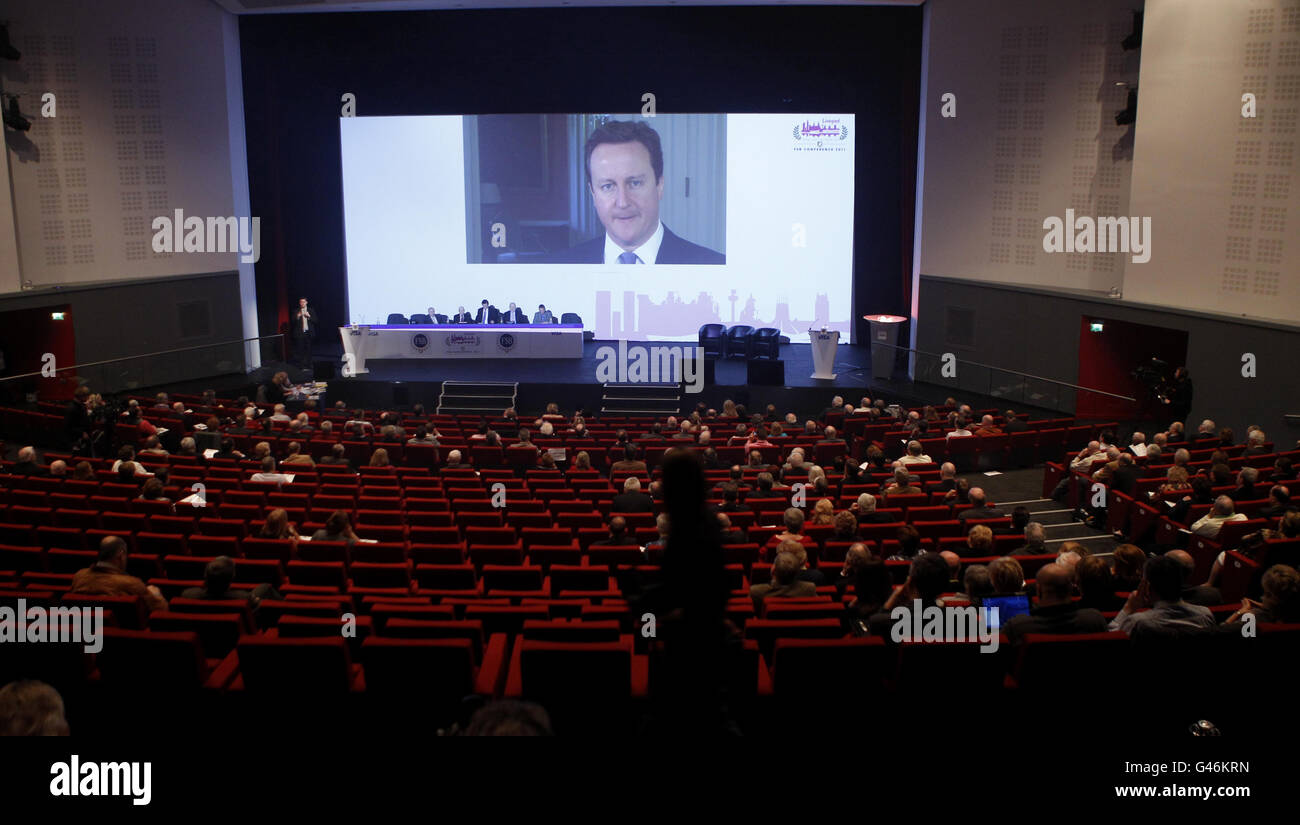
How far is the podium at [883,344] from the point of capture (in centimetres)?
1866

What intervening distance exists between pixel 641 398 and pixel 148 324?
938 centimetres

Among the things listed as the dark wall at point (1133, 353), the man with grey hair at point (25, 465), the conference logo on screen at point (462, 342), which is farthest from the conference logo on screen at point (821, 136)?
the man with grey hair at point (25, 465)

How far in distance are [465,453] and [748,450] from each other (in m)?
3.58

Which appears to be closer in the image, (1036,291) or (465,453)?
(465,453)

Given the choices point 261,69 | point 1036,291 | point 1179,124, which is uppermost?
point 261,69

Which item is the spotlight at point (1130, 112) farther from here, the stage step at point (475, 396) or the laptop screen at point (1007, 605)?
the laptop screen at point (1007, 605)

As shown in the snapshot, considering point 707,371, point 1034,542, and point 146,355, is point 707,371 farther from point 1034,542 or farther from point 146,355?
point 1034,542

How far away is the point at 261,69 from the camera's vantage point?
21.1 metres

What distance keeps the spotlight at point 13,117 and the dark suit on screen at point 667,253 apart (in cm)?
982

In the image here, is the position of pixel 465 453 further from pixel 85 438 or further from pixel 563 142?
pixel 563 142

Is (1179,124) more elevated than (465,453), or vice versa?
(1179,124)
